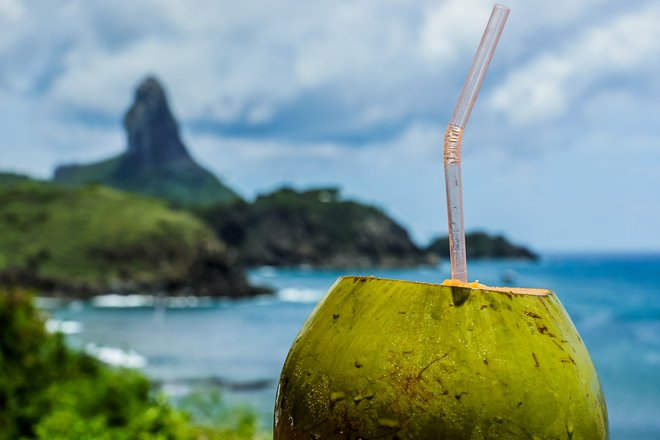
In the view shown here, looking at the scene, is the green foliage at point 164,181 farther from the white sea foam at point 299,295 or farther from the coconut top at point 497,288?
the coconut top at point 497,288

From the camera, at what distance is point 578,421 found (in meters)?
1.49

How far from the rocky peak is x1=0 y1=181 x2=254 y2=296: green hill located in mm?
58670

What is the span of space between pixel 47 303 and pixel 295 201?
62676 mm

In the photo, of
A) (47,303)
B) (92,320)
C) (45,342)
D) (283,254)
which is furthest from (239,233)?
(45,342)

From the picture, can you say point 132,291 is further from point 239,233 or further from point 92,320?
point 239,233

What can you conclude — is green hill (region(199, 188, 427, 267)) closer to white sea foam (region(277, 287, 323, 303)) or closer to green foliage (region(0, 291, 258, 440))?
white sea foam (region(277, 287, 323, 303))

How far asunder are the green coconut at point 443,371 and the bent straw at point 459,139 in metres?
0.12

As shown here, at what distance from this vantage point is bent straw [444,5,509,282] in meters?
1.61

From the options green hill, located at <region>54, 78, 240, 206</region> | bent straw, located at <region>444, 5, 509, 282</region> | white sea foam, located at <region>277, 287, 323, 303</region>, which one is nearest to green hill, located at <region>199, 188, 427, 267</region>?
green hill, located at <region>54, 78, 240, 206</region>

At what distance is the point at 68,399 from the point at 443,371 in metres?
6.74

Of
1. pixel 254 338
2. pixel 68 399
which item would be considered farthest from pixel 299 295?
pixel 68 399

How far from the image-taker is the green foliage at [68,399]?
6.68 m

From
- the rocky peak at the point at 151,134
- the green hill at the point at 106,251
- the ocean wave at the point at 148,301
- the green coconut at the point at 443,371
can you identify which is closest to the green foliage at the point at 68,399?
the green coconut at the point at 443,371

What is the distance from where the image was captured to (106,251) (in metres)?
76.9
